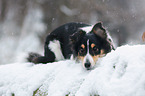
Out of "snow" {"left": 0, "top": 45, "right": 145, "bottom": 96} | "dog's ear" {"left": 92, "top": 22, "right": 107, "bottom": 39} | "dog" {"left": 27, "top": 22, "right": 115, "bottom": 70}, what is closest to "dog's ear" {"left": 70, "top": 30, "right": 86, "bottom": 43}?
"dog" {"left": 27, "top": 22, "right": 115, "bottom": 70}

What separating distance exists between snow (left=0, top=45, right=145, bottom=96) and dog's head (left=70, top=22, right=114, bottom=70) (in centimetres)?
51

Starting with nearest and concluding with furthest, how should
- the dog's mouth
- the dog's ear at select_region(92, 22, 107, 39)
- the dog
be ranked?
the dog's mouth
the dog
the dog's ear at select_region(92, 22, 107, 39)

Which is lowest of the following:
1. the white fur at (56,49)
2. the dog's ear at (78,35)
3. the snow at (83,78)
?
the snow at (83,78)

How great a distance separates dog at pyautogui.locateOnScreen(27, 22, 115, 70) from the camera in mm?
3104

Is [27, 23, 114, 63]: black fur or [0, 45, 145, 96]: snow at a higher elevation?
[27, 23, 114, 63]: black fur

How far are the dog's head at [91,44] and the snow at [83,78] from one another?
0.51 meters

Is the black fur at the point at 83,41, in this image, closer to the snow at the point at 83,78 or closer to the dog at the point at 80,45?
the dog at the point at 80,45

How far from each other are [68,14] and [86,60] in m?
9.19

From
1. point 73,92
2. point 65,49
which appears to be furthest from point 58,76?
point 65,49

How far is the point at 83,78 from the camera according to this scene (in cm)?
220

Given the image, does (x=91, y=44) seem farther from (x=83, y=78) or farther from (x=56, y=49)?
(x=56, y=49)

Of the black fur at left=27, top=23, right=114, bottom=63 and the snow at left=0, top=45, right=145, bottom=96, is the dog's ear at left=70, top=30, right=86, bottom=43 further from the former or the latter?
the snow at left=0, top=45, right=145, bottom=96

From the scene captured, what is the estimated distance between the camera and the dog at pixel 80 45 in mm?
3104

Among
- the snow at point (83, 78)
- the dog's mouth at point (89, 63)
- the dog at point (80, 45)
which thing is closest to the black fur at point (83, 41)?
the dog at point (80, 45)
